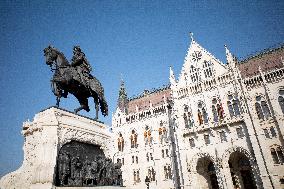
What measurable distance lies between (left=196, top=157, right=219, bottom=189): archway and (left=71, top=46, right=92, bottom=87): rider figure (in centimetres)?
2739

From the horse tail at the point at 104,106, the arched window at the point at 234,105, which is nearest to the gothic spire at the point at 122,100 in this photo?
the arched window at the point at 234,105

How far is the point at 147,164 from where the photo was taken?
3847 cm

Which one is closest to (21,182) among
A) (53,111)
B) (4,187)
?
(4,187)

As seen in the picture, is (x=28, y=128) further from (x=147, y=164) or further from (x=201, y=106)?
(x=147, y=164)

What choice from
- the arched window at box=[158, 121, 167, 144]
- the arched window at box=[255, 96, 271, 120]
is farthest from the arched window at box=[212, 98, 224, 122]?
the arched window at box=[158, 121, 167, 144]

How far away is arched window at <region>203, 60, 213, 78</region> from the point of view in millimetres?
36469

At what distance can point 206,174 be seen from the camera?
3400 centimetres

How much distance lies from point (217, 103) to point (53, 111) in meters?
29.6

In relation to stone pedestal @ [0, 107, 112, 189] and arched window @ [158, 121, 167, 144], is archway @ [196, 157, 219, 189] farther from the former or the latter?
stone pedestal @ [0, 107, 112, 189]

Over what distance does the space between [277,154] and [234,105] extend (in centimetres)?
795

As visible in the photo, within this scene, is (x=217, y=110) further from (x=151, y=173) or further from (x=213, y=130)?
(x=151, y=173)

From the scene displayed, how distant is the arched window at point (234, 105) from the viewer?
106ft

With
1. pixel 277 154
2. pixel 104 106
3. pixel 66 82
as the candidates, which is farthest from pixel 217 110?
pixel 66 82

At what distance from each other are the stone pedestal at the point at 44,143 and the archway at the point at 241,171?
2851 centimetres
